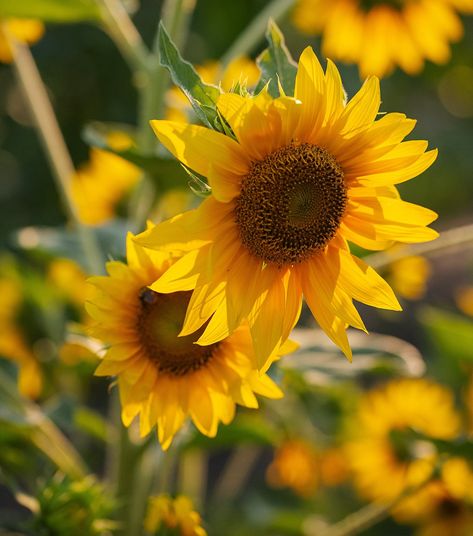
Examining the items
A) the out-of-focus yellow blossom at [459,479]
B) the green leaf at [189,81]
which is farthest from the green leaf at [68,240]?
the out-of-focus yellow blossom at [459,479]

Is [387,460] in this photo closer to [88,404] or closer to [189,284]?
[189,284]

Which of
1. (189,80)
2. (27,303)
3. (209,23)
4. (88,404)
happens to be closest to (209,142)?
(189,80)

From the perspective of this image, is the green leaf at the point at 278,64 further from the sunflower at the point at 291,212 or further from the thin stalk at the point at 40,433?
the thin stalk at the point at 40,433

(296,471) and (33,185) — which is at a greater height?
(33,185)

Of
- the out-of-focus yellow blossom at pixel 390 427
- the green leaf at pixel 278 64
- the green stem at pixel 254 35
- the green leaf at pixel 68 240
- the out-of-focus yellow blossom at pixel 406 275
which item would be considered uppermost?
the green leaf at pixel 278 64

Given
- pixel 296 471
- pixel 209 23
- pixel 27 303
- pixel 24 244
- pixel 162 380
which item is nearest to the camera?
pixel 162 380

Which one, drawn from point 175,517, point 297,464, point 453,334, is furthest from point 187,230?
point 297,464
